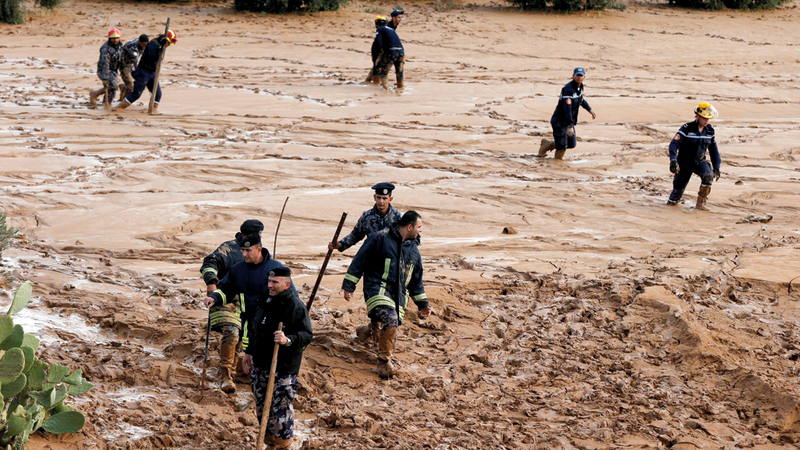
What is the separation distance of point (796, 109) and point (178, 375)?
15.9 m

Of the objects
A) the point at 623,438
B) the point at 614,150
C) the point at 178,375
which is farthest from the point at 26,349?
the point at 614,150

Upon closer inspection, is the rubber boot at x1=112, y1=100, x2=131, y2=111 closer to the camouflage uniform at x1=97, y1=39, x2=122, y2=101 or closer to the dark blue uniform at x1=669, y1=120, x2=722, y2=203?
the camouflage uniform at x1=97, y1=39, x2=122, y2=101

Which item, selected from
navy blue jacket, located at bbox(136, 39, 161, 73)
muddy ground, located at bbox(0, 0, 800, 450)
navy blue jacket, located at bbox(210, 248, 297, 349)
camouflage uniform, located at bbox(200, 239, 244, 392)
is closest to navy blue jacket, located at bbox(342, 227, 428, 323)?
muddy ground, located at bbox(0, 0, 800, 450)

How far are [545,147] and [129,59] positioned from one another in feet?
25.8

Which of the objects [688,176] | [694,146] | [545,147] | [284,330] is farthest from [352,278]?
[545,147]

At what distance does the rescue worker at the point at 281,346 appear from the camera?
5.48 metres

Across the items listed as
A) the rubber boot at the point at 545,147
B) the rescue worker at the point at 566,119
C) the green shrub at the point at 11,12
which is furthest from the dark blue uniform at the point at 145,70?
the green shrub at the point at 11,12

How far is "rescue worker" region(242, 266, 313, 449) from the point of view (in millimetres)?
5480

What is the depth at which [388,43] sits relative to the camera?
1789 centimetres

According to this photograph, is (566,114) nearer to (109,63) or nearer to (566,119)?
(566,119)

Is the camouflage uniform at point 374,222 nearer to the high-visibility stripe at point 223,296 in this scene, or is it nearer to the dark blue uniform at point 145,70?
the high-visibility stripe at point 223,296

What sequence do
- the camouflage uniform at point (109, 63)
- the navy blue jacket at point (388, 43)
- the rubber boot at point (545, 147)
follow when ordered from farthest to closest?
the navy blue jacket at point (388, 43)
the camouflage uniform at point (109, 63)
the rubber boot at point (545, 147)

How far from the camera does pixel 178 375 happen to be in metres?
6.64

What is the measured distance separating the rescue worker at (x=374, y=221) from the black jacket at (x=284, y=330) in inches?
77.5
